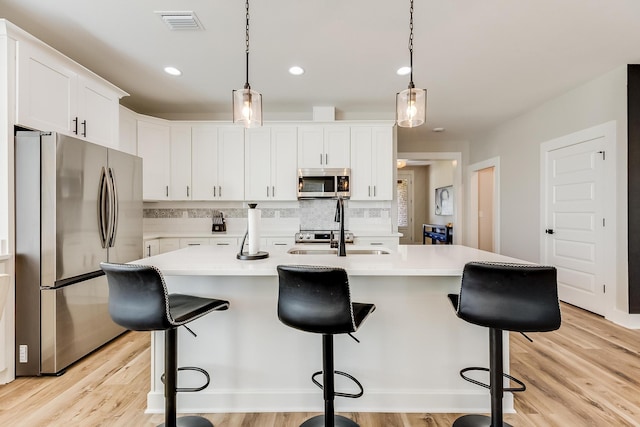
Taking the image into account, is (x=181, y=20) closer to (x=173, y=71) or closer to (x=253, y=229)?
(x=173, y=71)

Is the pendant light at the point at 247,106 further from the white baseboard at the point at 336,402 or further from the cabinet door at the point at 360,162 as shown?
the cabinet door at the point at 360,162

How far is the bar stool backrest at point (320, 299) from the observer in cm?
142

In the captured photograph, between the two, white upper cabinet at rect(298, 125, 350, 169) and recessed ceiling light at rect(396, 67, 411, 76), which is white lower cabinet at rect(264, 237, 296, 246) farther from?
recessed ceiling light at rect(396, 67, 411, 76)

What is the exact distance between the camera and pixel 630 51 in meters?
3.01

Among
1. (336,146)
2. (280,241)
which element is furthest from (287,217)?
(336,146)

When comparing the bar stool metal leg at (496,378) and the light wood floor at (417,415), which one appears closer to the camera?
the bar stool metal leg at (496,378)

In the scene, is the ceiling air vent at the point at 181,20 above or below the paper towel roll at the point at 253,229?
above

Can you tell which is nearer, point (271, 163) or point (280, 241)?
point (280, 241)

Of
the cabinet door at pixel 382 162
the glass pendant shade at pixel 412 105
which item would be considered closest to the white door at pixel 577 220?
the cabinet door at pixel 382 162

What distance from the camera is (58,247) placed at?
2348 mm

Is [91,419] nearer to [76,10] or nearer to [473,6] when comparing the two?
[76,10]

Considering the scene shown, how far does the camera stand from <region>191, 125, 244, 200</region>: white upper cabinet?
4.55m

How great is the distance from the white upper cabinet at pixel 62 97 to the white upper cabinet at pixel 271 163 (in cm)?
165

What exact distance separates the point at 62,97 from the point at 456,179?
647cm
